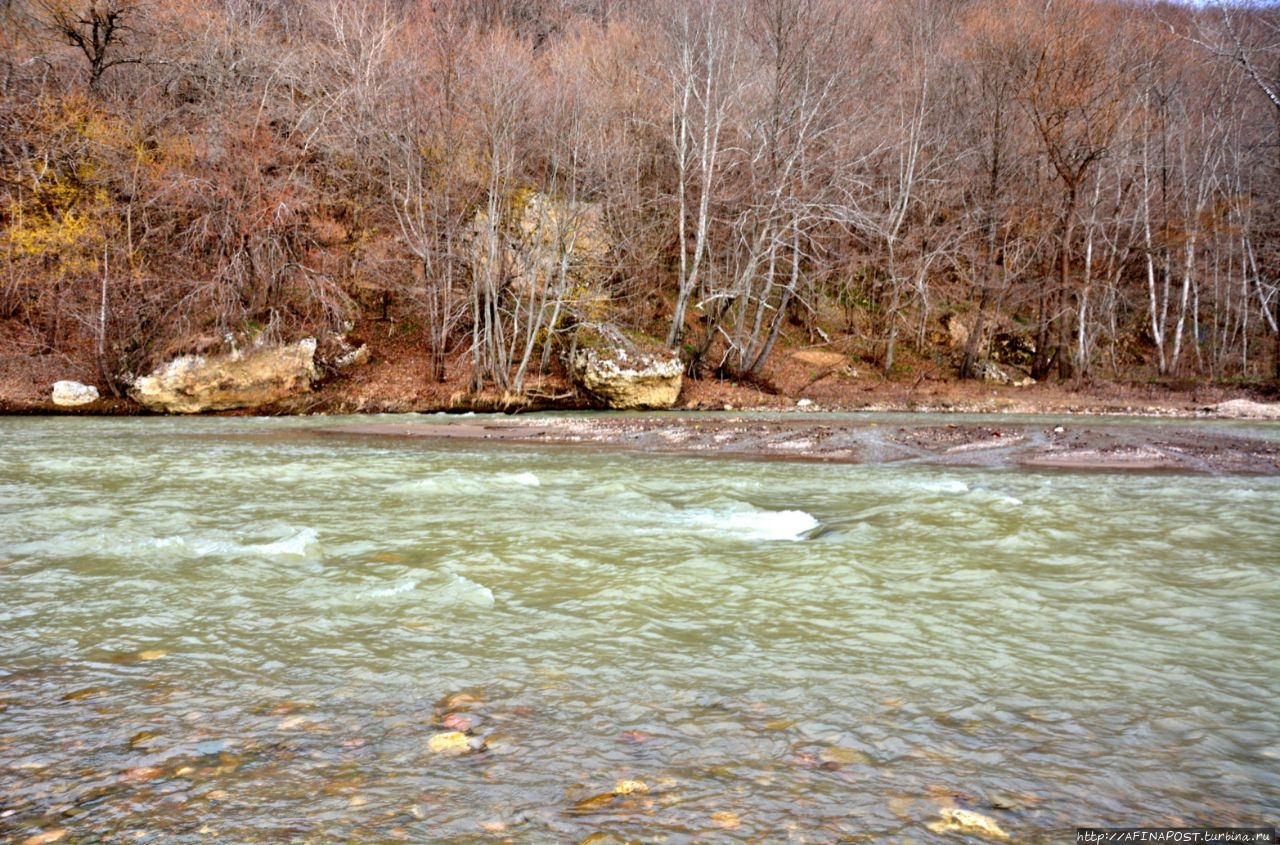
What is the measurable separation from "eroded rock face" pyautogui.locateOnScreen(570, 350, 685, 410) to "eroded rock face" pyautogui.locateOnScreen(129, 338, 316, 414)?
8.29 m

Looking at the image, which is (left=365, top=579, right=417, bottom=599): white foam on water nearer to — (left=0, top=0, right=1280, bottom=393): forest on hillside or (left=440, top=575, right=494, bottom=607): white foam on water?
(left=440, top=575, right=494, bottom=607): white foam on water

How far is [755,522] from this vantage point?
26.9ft

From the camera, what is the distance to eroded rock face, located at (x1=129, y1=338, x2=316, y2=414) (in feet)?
74.6

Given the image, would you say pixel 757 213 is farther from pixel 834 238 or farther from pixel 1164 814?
pixel 1164 814

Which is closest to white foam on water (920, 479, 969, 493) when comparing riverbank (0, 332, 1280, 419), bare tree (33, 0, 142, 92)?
riverbank (0, 332, 1280, 419)

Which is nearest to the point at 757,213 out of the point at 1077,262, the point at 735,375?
the point at 735,375

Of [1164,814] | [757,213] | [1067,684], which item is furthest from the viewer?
[757,213]

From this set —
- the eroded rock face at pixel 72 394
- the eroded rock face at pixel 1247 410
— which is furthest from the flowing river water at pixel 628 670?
the eroded rock face at pixel 72 394

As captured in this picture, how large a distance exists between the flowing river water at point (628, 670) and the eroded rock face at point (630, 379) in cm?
1571

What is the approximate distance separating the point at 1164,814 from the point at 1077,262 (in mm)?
33049

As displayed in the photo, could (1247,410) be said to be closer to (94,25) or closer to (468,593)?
(468,593)

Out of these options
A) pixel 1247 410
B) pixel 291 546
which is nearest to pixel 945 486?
pixel 291 546

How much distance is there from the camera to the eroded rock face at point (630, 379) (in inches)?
963

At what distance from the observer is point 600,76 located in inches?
1196
